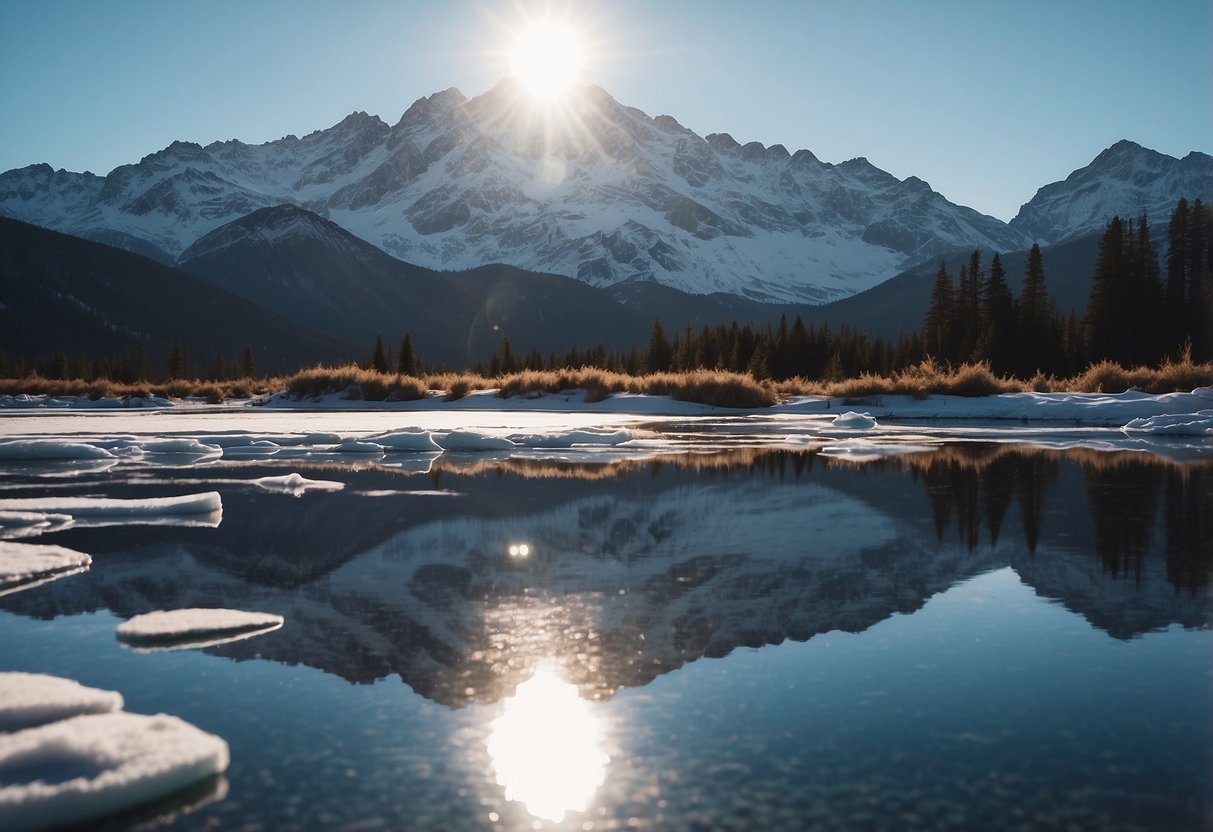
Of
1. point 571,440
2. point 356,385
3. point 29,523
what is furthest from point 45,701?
point 356,385

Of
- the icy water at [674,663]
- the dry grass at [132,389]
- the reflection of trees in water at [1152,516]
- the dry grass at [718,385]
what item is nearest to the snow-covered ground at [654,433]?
the dry grass at [718,385]

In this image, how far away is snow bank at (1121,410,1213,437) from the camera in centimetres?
2238

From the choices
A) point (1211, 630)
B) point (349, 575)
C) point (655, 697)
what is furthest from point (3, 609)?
point (1211, 630)

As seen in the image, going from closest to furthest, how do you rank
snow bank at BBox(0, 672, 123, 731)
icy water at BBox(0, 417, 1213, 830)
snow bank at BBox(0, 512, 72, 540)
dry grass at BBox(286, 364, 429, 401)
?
1. icy water at BBox(0, 417, 1213, 830)
2. snow bank at BBox(0, 672, 123, 731)
3. snow bank at BBox(0, 512, 72, 540)
4. dry grass at BBox(286, 364, 429, 401)

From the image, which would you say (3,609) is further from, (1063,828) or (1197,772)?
(1197,772)

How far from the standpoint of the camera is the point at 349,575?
6797 mm

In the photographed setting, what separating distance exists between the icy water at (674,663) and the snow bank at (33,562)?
0.67 feet

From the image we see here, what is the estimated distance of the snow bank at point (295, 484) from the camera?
12.1 meters

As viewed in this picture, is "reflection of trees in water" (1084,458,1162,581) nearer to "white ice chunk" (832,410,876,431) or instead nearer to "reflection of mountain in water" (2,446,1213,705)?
"reflection of mountain in water" (2,446,1213,705)

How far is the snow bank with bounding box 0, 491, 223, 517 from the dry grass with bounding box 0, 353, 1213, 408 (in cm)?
3026

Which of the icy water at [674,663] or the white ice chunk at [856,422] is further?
the white ice chunk at [856,422]

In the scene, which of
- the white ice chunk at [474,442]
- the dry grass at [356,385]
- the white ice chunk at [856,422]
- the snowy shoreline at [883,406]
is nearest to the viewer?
the white ice chunk at [474,442]

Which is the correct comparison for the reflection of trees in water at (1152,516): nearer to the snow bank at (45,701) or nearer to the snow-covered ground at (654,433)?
the snow-covered ground at (654,433)

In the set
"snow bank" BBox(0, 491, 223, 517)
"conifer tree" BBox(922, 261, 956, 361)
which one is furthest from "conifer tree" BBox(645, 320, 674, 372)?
"snow bank" BBox(0, 491, 223, 517)
